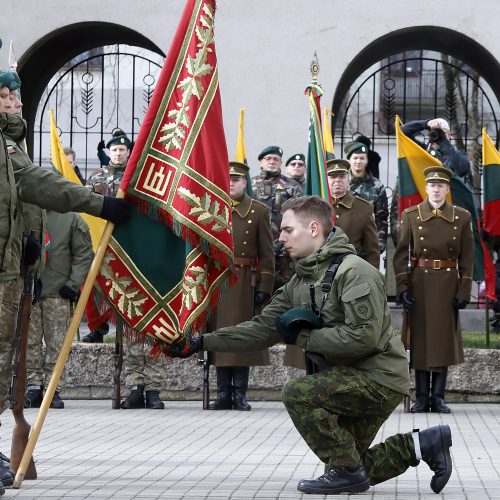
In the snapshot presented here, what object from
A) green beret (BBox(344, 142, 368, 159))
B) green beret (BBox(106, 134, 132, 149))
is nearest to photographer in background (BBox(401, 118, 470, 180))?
green beret (BBox(344, 142, 368, 159))

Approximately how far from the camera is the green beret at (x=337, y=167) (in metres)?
12.2

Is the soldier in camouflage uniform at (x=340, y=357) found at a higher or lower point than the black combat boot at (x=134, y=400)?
higher

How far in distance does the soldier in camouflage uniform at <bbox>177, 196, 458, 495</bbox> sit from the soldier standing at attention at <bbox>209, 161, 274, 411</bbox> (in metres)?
A: 4.86

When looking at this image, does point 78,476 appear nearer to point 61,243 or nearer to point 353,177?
point 61,243

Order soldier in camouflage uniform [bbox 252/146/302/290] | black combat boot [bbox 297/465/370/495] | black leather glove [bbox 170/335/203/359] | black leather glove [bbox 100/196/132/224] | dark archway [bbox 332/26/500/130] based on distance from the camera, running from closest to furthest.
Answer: black combat boot [bbox 297/465/370/495], black leather glove [bbox 170/335/203/359], black leather glove [bbox 100/196/132/224], soldier in camouflage uniform [bbox 252/146/302/290], dark archway [bbox 332/26/500/130]

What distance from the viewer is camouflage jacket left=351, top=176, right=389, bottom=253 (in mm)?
12781

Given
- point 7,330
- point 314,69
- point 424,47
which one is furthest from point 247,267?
point 7,330

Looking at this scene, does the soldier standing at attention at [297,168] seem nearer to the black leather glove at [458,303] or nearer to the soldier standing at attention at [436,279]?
the soldier standing at attention at [436,279]

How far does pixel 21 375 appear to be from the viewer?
6.97 meters

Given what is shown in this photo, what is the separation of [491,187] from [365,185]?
119 cm

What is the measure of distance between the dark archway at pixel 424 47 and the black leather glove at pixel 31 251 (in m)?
7.61

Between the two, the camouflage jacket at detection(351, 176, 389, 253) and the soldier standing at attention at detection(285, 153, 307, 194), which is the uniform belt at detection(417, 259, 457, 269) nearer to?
the camouflage jacket at detection(351, 176, 389, 253)

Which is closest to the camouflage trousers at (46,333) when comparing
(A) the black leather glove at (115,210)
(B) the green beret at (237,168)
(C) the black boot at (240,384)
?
(C) the black boot at (240,384)

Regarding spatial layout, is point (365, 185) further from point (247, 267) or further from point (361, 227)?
point (247, 267)
